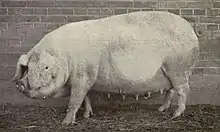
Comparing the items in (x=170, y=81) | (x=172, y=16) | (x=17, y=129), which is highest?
(x=172, y=16)

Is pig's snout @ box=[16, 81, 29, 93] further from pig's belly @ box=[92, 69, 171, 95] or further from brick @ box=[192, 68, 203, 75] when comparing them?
brick @ box=[192, 68, 203, 75]

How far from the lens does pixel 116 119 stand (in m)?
4.39

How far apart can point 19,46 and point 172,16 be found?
1.36 m

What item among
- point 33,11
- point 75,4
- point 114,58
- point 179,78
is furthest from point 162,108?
point 33,11

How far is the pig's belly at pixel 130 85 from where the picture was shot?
14.1ft

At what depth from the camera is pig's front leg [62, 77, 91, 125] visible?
13.7ft

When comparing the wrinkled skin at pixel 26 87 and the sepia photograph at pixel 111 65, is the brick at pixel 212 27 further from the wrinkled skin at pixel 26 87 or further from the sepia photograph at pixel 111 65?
the wrinkled skin at pixel 26 87

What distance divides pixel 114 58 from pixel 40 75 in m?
0.60

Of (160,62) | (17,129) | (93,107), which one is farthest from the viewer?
(93,107)

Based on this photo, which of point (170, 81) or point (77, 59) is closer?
point (77, 59)

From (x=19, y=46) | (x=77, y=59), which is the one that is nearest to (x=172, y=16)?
(x=77, y=59)

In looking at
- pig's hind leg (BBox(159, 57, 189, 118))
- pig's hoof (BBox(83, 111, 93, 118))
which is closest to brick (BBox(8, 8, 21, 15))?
pig's hoof (BBox(83, 111, 93, 118))

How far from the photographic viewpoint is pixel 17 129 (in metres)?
4.07

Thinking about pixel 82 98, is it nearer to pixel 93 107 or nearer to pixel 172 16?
pixel 93 107
